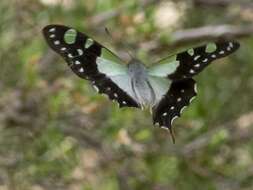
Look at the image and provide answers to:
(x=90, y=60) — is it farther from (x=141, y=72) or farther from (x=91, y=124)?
(x=91, y=124)

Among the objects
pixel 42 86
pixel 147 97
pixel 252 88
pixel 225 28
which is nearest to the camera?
pixel 147 97

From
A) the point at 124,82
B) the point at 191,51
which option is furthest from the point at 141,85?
the point at 191,51

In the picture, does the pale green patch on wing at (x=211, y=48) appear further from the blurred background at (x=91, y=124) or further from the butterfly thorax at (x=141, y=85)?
the blurred background at (x=91, y=124)

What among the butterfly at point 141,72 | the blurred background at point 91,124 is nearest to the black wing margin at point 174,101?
the butterfly at point 141,72

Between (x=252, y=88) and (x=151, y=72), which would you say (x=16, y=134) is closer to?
(x=151, y=72)

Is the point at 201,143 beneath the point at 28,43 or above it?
beneath

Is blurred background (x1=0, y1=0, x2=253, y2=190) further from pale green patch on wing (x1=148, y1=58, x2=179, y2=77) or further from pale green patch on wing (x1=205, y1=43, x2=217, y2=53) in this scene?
pale green patch on wing (x1=205, y1=43, x2=217, y2=53)

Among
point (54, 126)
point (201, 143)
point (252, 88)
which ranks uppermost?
point (54, 126)

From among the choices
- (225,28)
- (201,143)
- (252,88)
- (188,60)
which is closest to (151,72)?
(188,60)
